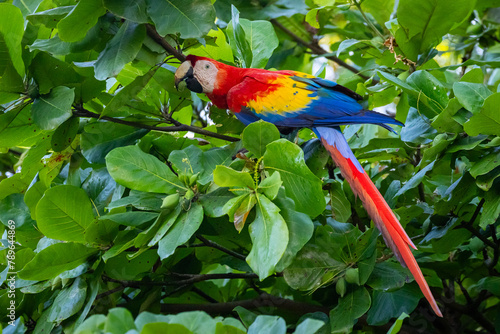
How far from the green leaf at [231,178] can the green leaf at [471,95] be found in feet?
1.71

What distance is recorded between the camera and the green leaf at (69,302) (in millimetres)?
1137

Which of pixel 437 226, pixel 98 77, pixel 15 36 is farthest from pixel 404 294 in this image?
pixel 15 36

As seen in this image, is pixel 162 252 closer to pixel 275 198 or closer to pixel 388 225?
pixel 275 198

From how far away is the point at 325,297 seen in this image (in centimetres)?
139

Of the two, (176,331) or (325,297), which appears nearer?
(176,331)

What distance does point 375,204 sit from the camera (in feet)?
3.99

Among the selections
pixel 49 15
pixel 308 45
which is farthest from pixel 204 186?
pixel 308 45

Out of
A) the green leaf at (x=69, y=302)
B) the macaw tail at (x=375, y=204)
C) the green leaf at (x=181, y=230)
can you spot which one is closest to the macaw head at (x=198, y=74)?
the macaw tail at (x=375, y=204)

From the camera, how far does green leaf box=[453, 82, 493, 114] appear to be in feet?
3.76

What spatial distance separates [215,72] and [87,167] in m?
0.47

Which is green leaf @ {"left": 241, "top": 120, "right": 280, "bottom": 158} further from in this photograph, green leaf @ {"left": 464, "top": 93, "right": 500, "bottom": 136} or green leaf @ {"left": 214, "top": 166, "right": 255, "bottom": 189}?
green leaf @ {"left": 464, "top": 93, "right": 500, "bottom": 136}

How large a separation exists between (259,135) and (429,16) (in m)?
0.66

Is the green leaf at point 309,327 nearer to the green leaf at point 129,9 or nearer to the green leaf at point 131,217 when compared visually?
the green leaf at point 131,217

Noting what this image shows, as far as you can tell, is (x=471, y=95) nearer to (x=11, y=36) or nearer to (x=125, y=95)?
(x=125, y=95)
